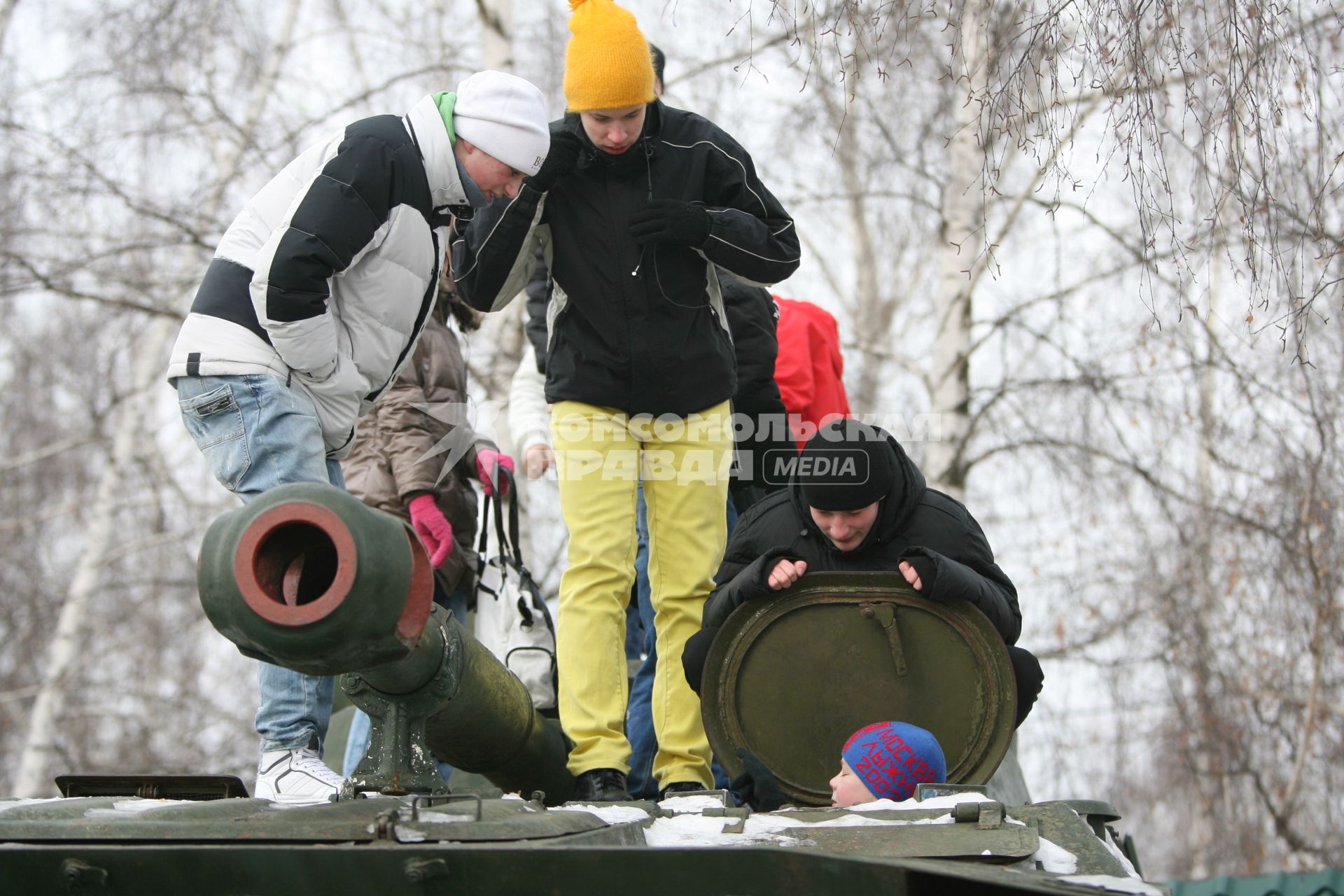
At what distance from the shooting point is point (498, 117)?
4359 mm

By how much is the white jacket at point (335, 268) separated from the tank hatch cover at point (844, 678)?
121 cm

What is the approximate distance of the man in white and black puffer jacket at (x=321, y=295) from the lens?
13.3 ft

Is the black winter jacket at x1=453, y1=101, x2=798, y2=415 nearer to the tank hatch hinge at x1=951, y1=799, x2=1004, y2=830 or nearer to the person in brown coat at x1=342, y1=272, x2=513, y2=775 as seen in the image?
the person in brown coat at x1=342, y1=272, x2=513, y2=775

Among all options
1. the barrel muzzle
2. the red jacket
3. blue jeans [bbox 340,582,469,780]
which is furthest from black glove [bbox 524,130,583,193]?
the barrel muzzle

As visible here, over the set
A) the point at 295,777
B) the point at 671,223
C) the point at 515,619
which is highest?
the point at 671,223

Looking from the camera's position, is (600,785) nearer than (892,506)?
Yes

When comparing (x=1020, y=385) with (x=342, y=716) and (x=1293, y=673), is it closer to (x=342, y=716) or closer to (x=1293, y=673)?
(x=1293, y=673)

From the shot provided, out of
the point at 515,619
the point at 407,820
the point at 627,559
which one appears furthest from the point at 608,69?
the point at 407,820

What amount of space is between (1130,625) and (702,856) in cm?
930

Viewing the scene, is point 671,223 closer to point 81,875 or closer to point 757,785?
point 757,785

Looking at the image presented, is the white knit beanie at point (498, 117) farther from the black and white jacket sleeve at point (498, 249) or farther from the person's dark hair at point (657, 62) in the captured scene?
the person's dark hair at point (657, 62)

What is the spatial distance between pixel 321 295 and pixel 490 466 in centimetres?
165

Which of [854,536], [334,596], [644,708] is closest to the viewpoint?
[334,596]

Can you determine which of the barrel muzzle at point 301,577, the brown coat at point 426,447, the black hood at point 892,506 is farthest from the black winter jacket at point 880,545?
the barrel muzzle at point 301,577
